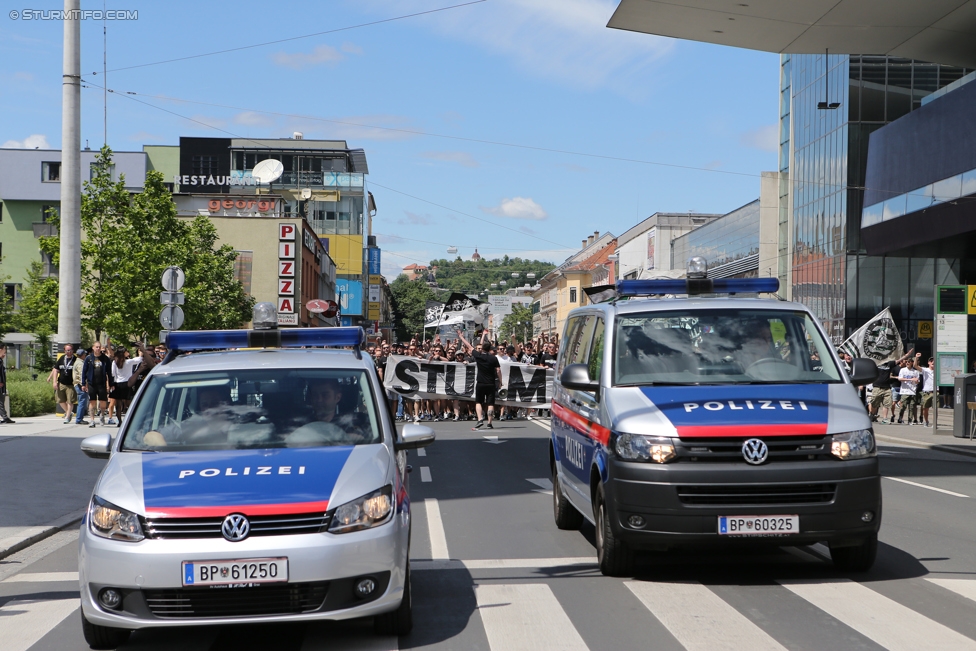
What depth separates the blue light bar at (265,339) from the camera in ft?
23.5

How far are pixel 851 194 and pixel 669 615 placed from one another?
42315mm

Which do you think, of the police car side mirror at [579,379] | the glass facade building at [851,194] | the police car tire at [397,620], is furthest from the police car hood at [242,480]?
the glass facade building at [851,194]

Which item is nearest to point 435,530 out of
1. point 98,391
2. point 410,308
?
point 98,391

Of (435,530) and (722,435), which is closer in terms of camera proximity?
(722,435)

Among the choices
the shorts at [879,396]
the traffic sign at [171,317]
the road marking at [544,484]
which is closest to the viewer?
the road marking at [544,484]

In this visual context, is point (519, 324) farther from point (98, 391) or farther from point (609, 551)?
point (609, 551)

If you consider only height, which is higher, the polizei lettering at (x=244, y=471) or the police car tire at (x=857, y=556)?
the polizei lettering at (x=244, y=471)

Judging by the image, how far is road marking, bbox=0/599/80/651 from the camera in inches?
235

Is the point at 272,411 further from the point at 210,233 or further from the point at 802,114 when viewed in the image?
the point at 802,114

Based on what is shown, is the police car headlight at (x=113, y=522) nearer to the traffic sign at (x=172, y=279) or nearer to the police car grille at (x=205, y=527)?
the police car grille at (x=205, y=527)

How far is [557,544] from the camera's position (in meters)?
8.91

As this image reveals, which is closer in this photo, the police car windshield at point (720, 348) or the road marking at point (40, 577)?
the police car windshield at point (720, 348)

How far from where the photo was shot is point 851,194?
4544 cm

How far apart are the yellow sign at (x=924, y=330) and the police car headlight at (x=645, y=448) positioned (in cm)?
3896
